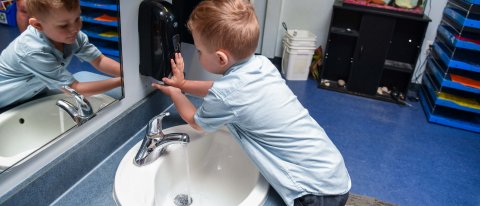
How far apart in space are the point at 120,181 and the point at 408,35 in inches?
111

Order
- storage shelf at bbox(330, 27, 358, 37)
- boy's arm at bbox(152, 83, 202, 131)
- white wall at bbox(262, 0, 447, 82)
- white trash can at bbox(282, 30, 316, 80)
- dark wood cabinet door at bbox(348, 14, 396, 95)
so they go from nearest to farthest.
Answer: boy's arm at bbox(152, 83, 202, 131), dark wood cabinet door at bbox(348, 14, 396, 95), storage shelf at bbox(330, 27, 358, 37), white trash can at bbox(282, 30, 316, 80), white wall at bbox(262, 0, 447, 82)

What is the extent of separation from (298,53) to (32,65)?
2.54 metres

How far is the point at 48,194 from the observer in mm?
819

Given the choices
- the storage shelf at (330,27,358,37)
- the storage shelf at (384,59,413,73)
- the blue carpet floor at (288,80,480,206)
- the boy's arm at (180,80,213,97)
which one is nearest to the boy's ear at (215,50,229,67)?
the boy's arm at (180,80,213,97)

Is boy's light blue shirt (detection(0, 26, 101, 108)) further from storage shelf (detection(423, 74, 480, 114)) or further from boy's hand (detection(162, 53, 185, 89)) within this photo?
storage shelf (detection(423, 74, 480, 114))

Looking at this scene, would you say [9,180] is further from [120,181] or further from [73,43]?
[73,43]

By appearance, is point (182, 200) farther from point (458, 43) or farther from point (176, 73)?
point (458, 43)

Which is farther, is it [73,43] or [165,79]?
[165,79]

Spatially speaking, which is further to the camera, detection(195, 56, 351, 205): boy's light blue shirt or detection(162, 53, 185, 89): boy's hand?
detection(162, 53, 185, 89): boy's hand

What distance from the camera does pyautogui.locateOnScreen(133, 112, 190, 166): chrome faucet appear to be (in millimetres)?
958

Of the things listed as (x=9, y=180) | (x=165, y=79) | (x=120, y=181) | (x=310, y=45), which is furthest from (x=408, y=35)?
(x=9, y=180)

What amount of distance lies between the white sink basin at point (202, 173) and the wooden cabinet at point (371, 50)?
2.07 meters

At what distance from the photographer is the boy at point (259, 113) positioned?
0.89 m

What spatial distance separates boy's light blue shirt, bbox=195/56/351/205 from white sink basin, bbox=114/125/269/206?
73 millimetres
